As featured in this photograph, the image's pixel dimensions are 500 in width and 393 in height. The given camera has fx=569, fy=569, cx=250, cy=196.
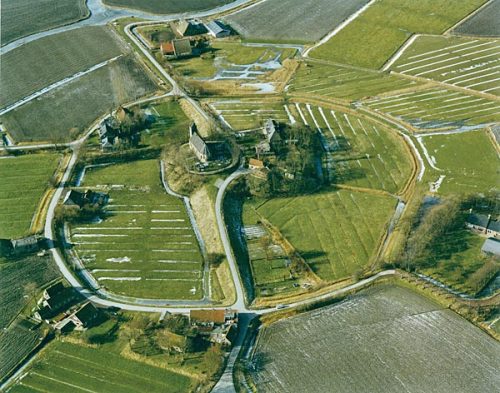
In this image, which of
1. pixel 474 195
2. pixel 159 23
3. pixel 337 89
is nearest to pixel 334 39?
pixel 337 89

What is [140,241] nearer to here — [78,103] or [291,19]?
[78,103]

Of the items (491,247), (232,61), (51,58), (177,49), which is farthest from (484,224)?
(51,58)

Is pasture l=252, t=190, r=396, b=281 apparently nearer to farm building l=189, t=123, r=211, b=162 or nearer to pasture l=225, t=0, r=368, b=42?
farm building l=189, t=123, r=211, b=162

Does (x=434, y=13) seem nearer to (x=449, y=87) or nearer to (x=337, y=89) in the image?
(x=449, y=87)

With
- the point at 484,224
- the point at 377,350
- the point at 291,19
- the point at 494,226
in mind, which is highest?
the point at 291,19

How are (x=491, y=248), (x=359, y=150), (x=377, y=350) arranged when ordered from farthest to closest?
(x=359, y=150), (x=491, y=248), (x=377, y=350)

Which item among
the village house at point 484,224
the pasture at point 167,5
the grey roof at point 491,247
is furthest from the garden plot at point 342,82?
the grey roof at point 491,247

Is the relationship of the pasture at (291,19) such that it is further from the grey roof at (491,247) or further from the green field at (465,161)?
the grey roof at (491,247)

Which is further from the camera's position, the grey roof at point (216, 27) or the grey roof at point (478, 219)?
the grey roof at point (216, 27)
